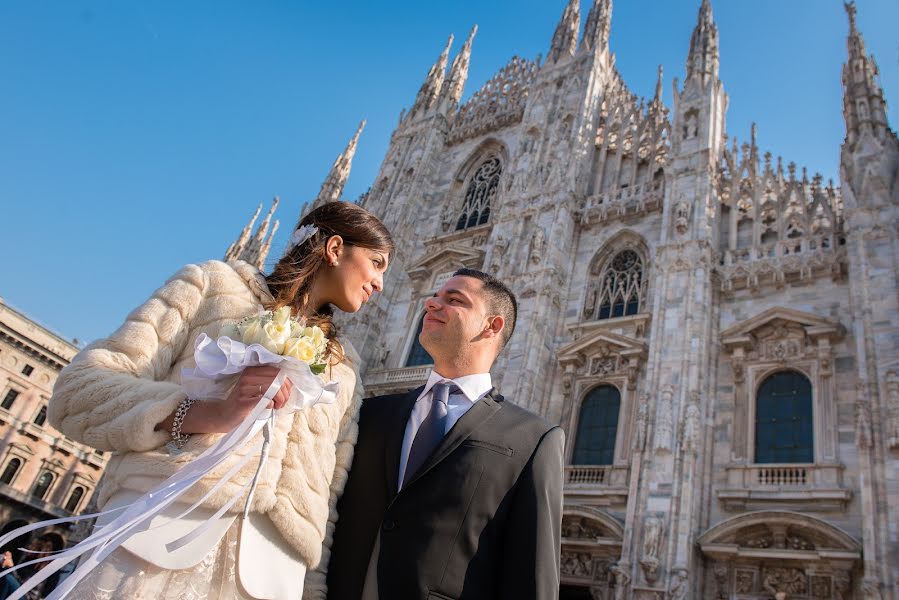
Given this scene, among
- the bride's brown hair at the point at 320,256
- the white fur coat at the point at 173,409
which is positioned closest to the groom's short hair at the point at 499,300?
the bride's brown hair at the point at 320,256

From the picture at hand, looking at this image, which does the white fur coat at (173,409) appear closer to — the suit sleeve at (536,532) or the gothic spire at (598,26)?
the suit sleeve at (536,532)

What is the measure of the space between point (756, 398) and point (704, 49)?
1031 cm

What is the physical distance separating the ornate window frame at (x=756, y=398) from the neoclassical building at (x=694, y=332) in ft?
0.11

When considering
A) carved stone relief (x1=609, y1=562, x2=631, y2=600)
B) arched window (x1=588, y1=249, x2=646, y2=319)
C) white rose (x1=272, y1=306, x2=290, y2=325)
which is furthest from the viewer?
arched window (x1=588, y1=249, x2=646, y2=319)

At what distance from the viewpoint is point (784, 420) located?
11633 mm

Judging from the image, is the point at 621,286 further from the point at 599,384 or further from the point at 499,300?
the point at 499,300

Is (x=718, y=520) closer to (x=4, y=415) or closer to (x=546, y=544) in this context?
(x=546, y=544)

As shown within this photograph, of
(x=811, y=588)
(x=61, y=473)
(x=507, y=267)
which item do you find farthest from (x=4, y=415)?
(x=811, y=588)

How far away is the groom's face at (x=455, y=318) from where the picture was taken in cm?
279

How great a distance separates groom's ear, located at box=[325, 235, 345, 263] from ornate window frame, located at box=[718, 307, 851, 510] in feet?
34.0

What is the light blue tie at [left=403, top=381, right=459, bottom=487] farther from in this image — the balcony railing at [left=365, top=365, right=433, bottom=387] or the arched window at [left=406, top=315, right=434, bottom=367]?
the arched window at [left=406, top=315, right=434, bottom=367]

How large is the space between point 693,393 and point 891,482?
3241mm

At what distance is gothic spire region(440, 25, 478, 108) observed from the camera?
25.8m

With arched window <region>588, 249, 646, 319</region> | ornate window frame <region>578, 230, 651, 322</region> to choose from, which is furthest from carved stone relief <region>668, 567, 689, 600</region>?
arched window <region>588, 249, 646, 319</region>
